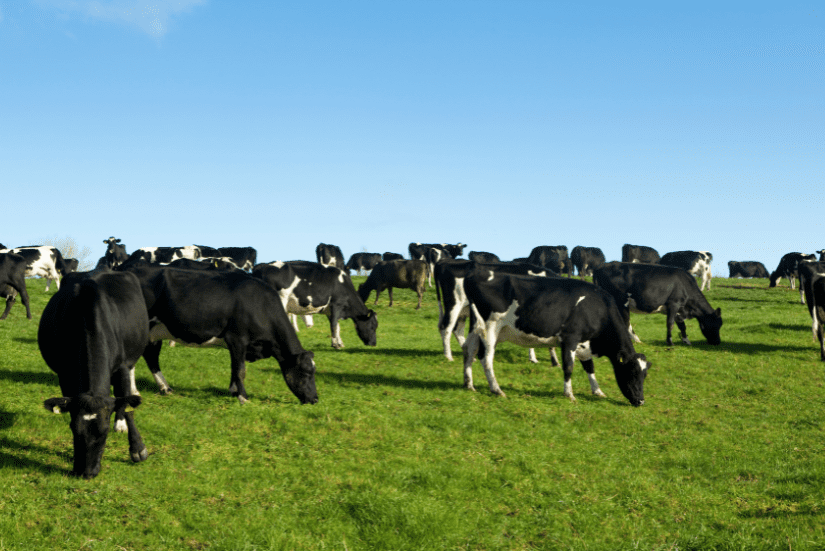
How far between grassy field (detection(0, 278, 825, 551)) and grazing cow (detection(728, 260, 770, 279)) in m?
67.9

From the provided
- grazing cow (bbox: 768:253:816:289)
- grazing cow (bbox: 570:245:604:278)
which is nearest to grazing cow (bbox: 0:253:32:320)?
grazing cow (bbox: 768:253:816:289)

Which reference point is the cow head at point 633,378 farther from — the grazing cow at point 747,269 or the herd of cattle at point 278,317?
the grazing cow at point 747,269

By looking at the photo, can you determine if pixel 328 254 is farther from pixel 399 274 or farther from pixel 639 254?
pixel 639 254

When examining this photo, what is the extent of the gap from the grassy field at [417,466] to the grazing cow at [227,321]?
2.10ft

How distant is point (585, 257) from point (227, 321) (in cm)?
5004

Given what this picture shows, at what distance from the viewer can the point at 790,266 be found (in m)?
43.7

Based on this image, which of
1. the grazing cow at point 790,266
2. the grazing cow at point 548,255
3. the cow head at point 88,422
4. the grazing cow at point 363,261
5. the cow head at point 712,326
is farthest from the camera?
the grazing cow at point 363,261

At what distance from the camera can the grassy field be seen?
25.3 feet

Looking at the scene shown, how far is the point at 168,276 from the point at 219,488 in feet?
17.7

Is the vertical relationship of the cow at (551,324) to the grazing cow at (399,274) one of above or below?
below

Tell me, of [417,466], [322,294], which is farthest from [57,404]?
[322,294]

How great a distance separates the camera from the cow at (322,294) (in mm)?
19625

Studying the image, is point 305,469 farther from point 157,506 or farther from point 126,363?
point 126,363

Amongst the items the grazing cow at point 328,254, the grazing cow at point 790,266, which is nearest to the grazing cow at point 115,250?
the grazing cow at point 328,254
